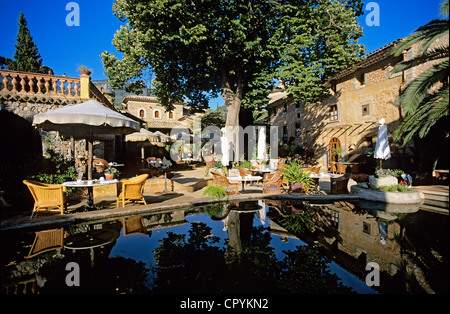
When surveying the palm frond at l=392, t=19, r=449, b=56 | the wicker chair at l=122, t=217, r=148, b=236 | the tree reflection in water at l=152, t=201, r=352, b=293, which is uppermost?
the palm frond at l=392, t=19, r=449, b=56

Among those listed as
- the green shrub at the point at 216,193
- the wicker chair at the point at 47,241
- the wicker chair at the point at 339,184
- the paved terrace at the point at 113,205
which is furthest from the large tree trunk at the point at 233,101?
the wicker chair at the point at 47,241

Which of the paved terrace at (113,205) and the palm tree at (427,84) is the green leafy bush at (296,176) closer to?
the paved terrace at (113,205)

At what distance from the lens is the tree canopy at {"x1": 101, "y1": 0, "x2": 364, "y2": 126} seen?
10203 millimetres

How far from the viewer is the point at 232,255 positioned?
4164mm

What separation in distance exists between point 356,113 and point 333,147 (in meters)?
3.42

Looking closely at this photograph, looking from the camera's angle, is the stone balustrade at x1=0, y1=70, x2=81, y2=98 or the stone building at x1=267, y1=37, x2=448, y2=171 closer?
the stone balustrade at x1=0, y1=70, x2=81, y2=98

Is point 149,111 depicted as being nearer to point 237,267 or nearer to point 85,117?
point 85,117

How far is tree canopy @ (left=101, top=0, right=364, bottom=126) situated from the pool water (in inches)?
323

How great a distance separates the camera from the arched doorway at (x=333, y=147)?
748 inches

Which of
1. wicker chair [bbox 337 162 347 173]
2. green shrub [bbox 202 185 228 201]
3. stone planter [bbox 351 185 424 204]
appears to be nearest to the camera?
green shrub [bbox 202 185 228 201]

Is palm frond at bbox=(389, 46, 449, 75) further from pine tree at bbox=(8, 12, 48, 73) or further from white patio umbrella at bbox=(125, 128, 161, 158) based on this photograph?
pine tree at bbox=(8, 12, 48, 73)

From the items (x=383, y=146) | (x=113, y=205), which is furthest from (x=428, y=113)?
(x=113, y=205)

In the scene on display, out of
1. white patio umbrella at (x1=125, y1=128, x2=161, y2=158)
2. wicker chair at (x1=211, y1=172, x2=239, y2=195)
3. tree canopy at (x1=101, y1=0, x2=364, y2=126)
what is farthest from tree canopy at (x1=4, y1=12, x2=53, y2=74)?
wicker chair at (x1=211, y1=172, x2=239, y2=195)
